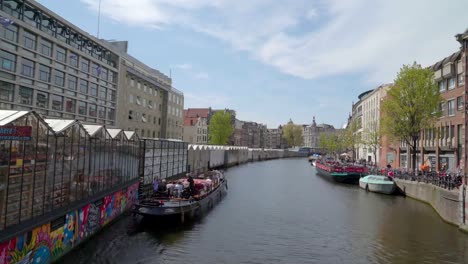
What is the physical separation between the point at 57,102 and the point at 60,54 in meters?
5.83

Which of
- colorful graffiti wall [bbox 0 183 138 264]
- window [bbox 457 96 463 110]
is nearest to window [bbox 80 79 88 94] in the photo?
colorful graffiti wall [bbox 0 183 138 264]

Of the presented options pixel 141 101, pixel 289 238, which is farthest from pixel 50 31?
pixel 289 238

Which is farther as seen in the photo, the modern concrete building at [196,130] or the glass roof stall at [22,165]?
the modern concrete building at [196,130]

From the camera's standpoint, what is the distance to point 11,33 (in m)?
35.8

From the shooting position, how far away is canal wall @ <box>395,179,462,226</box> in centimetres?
2545

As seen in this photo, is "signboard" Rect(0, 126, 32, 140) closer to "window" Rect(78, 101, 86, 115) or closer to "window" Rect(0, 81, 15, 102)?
"window" Rect(0, 81, 15, 102)

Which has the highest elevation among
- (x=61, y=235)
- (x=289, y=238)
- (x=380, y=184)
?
(x=380, y=184)

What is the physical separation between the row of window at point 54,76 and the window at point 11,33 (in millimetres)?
1477

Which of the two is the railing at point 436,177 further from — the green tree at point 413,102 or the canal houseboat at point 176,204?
the canal houseboat at point 176,204

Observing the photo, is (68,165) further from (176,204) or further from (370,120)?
(370,120)

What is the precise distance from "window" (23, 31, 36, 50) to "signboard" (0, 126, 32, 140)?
30395 mm

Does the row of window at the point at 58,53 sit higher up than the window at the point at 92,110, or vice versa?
the row of window at the point at 58,53

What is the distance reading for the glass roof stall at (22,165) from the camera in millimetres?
11695

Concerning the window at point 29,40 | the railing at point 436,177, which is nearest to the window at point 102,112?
the window at point 29,40
